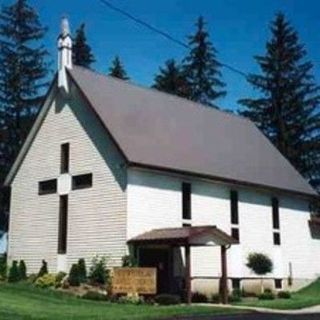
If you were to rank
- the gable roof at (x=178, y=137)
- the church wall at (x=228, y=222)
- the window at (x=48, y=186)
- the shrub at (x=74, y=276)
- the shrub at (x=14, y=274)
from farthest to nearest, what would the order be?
the window at (x=48, y=186) < the shrub at (x=14, y=274) < the gable roof at (x=178, y=137) < the church wall at (x=228, y=222) < the shrub at (x=74, y=276)

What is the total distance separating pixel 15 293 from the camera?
97.2 ft

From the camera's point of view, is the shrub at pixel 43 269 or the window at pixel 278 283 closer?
the shrub at pixel 43 269

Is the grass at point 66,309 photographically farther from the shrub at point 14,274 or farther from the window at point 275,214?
the window at point 275,214

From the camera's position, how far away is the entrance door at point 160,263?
35031 mm

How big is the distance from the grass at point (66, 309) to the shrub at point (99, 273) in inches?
99.3

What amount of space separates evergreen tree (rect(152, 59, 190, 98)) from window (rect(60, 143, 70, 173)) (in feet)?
99.5

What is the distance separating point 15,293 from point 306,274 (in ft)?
73.2

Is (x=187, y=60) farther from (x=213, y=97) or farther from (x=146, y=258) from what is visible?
(x=146, y=258)

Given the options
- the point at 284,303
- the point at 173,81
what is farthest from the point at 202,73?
the point at 284,303

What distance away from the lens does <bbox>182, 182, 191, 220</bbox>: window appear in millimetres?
37312

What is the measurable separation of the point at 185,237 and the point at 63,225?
341 inches

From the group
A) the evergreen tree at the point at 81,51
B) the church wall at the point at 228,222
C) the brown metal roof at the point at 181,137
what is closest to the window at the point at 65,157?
the brown metal roof at the point at 181,137

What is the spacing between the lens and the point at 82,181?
36844 millimetres

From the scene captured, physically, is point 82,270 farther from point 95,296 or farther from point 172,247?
point 172,247
